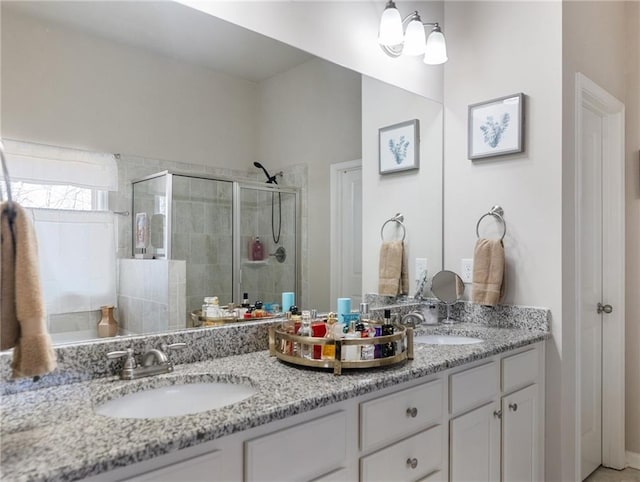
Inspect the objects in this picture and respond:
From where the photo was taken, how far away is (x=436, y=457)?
155 cm

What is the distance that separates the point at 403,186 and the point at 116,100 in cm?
149

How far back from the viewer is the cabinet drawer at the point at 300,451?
1.06 metres

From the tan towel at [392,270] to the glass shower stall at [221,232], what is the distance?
58 centimetres

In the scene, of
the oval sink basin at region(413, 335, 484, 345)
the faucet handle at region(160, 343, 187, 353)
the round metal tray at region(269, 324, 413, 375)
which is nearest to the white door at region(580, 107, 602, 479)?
the oval sink basin at region(413, 335, 484, 345)

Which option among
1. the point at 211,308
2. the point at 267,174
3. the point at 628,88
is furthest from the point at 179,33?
the point at 628,88

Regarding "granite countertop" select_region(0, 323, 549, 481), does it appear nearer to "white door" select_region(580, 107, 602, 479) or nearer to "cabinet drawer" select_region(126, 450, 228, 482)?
"cabinet drawer" select_region(126, 450, 228, 482)

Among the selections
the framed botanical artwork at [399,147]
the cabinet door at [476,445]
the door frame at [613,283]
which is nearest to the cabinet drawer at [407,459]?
the cabinet door at [476,445]

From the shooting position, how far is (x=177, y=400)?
129cm

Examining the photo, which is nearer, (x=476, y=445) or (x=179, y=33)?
(x=179, y=33)

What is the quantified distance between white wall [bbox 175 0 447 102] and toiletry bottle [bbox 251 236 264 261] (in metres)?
0.80

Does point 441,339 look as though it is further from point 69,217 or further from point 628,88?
point 628,88

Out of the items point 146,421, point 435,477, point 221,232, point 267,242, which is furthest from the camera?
point 267,242

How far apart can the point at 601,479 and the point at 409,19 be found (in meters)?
2.64

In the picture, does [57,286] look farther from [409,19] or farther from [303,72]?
[409,19]
